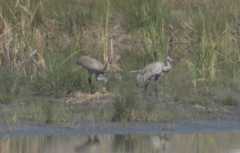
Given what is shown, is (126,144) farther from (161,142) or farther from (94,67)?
(94,67)

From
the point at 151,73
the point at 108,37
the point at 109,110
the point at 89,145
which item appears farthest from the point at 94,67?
the point at 89,145

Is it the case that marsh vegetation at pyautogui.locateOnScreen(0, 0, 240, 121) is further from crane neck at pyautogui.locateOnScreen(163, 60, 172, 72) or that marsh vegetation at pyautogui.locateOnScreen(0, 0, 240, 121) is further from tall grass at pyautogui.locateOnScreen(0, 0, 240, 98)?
crane neck at pyautogui.locateOnScreen(163, 60, 172, 72)

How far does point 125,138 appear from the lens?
12508 mm

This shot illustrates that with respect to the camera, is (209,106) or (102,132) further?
(209,106)

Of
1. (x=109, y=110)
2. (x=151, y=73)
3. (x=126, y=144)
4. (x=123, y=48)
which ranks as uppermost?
(x=123, y=48)

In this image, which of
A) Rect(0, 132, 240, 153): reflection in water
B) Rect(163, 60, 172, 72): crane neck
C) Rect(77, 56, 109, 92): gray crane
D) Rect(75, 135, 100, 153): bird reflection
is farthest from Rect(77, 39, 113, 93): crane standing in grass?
Rect(75, 135, 100, 153): bird reflection

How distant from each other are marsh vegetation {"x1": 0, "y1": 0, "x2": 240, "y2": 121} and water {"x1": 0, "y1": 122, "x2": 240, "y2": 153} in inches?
18.7

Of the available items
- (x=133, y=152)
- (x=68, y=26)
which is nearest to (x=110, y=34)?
(x=68, y=26)

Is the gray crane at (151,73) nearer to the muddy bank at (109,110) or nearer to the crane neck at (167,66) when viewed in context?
the crane neck at (167,66)

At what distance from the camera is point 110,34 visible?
58.0ft

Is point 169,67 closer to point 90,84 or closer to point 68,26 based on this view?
point 90,84

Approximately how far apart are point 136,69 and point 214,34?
129 cm

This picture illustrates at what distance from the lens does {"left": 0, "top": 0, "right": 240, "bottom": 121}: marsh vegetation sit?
14688 millimetres

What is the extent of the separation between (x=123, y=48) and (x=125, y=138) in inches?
207
